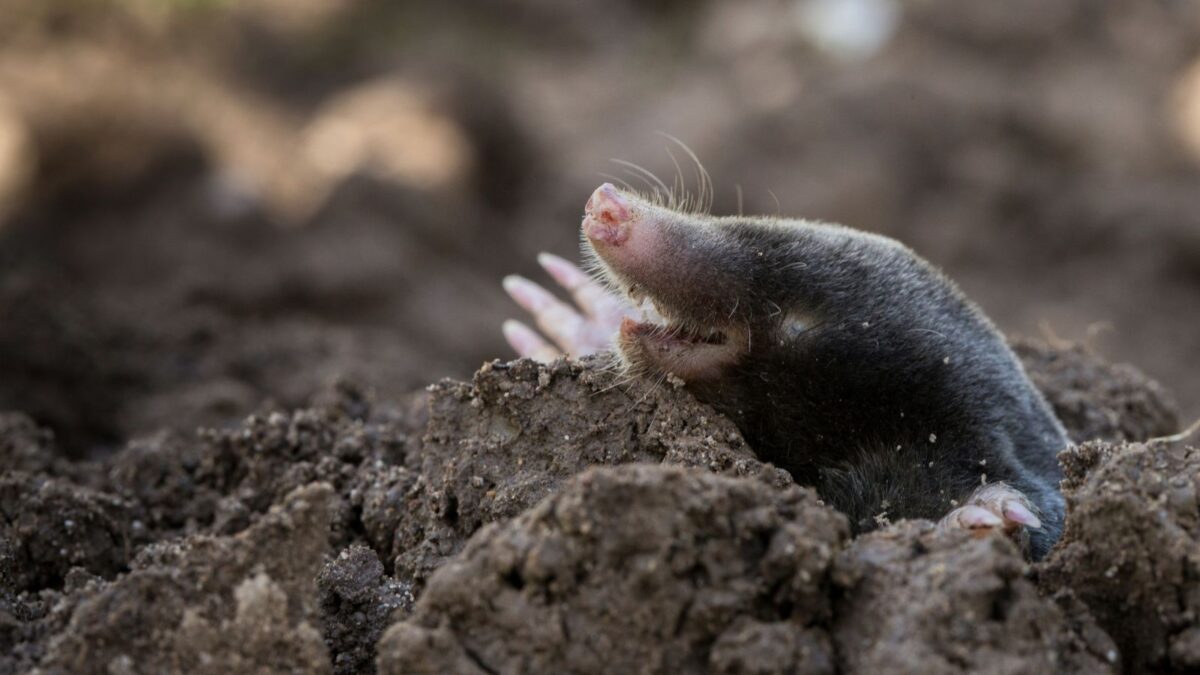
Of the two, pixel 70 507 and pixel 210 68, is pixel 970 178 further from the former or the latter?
pixel 70 507

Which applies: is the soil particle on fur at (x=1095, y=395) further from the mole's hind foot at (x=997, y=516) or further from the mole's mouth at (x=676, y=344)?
the mole's mouth at (x=676, y=344)

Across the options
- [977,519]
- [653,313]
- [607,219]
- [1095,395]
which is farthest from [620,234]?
[1095,395]

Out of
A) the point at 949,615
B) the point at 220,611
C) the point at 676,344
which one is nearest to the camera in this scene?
the point at 949,615

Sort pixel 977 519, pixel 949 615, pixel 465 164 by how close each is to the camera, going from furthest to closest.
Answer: pixel 465 164, pixel 977 519, pixel 949 615

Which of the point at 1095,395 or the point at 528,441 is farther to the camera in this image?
the point at 1095,395

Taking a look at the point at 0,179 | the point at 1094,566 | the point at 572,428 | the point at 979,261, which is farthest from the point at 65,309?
the point at 979,261

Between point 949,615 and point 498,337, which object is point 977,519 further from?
point 498,337

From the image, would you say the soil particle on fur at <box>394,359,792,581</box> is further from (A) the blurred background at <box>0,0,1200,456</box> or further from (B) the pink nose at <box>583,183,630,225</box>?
(A) the blurred background at <box>0,0,1200,456</box>

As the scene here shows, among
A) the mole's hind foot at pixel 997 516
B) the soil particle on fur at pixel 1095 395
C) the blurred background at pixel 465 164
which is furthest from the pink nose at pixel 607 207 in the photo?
the blurred background at pixel 465 164
